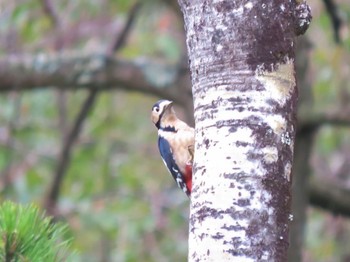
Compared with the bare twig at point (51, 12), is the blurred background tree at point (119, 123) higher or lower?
lower

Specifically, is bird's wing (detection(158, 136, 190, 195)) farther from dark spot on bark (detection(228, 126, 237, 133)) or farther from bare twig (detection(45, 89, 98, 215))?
bare twig (detection(45, 89, 98, 215))

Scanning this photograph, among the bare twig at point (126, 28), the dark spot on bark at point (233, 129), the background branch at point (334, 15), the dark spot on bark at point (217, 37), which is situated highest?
the bare twig at point (126, 28)

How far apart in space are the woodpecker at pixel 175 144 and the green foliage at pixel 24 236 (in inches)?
29.6

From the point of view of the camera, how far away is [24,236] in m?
1.96

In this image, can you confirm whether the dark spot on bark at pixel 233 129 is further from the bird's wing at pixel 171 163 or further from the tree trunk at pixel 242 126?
the bird's wing at pixel 171 163

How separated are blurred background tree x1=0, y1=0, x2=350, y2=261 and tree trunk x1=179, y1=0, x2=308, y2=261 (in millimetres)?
2846

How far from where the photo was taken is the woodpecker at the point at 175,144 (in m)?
2.71

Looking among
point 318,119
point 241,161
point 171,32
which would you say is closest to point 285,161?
point 241,161

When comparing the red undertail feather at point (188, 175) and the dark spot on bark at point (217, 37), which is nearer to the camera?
the dark spot on bark at point (217, 37)

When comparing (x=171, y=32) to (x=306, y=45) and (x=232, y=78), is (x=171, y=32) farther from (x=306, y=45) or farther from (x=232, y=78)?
(x=232, y=78)

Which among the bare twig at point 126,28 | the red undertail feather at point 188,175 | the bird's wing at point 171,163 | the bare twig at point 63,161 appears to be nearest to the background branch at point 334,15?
the bare twig at point 126,28

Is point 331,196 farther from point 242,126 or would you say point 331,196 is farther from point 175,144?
point 242,126

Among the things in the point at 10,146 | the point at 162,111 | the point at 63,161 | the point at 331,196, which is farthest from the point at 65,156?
the point at 162,111

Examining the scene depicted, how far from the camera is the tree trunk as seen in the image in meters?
1.67
